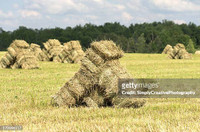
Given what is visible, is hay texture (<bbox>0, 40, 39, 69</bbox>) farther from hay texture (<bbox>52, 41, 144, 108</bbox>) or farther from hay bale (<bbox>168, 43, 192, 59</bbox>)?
hay bale (<bbox>168, 43, 192, 59</bbox>)

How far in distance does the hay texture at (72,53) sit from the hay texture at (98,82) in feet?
96.2

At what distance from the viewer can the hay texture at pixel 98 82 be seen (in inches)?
392

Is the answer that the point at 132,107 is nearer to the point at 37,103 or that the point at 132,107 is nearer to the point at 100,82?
the point at 100,82

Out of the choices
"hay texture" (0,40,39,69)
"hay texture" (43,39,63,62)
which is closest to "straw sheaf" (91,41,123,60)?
"hay texture" (0,40,39,69)

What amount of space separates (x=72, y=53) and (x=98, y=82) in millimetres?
30876

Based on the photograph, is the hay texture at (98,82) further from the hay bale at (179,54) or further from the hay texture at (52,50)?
the hay bale at (179,54)

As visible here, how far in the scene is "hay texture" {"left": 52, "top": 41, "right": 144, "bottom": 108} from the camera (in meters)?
9.95

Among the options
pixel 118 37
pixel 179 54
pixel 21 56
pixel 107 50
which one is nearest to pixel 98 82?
pixel 107 50

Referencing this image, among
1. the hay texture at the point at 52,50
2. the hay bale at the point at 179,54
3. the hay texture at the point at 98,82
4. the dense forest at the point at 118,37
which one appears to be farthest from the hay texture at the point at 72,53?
the dense forest at the point at 118,37

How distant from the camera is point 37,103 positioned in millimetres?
11039

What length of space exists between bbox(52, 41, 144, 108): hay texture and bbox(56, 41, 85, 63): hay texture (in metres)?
29.3

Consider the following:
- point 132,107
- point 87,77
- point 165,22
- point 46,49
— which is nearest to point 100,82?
point 87,77

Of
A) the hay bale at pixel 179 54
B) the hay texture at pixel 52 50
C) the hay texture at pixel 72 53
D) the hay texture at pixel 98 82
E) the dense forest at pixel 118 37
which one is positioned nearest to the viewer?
the hay texture at pixel 98 82

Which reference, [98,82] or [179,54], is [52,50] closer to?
[179,54]
